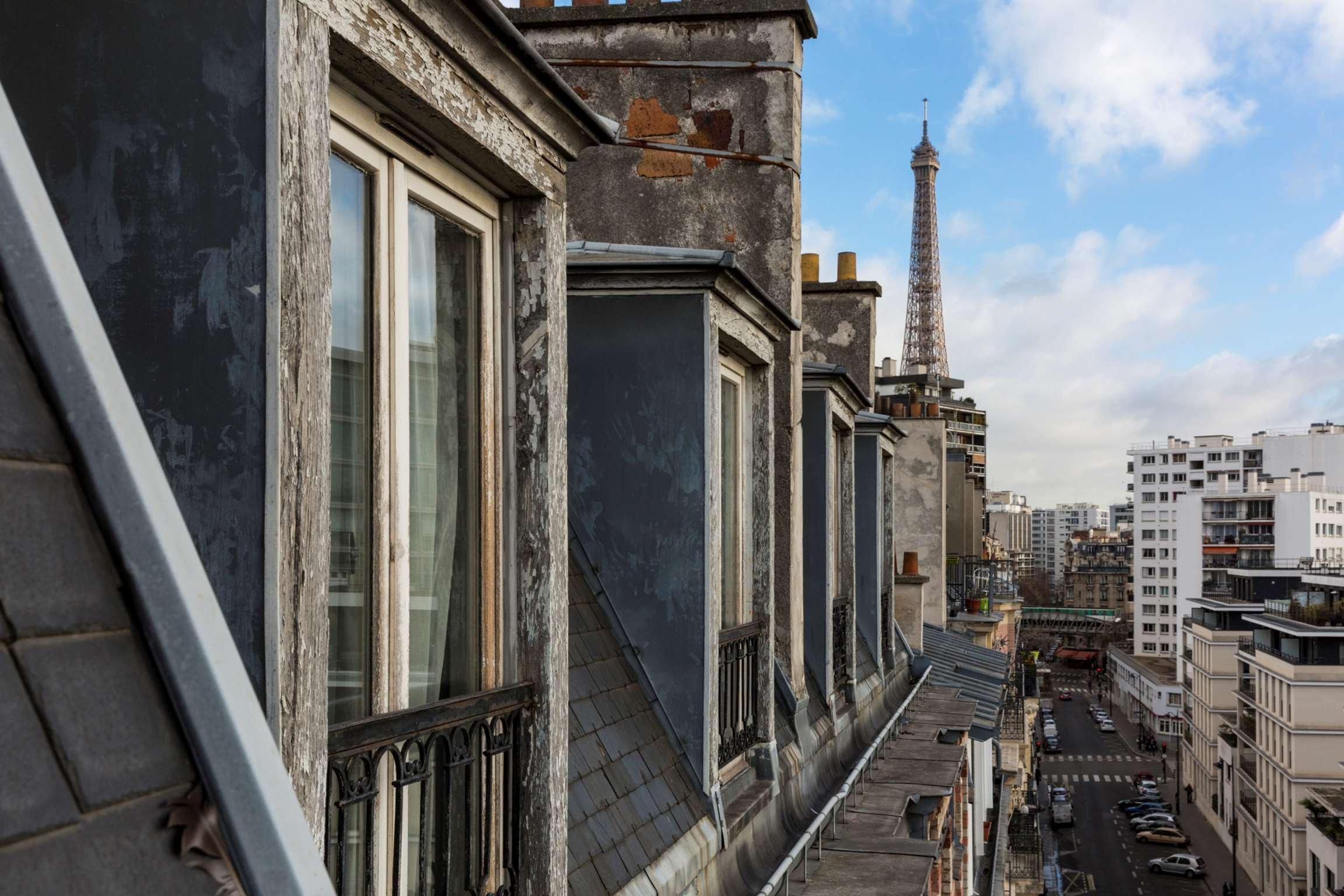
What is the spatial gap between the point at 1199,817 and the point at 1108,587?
8472 cm

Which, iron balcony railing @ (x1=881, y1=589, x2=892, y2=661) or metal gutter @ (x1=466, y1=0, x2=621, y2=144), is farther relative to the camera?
iron balcony railing @ (x1=881, y1=589, x2=892, y2=661)

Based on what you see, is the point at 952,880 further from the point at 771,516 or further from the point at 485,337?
the point at 485,337

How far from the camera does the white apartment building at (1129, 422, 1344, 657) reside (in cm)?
10800

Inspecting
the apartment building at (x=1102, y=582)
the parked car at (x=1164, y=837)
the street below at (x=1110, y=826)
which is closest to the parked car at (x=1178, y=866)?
the street below at (x=1110, y=826)

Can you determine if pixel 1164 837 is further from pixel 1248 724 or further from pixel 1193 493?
pixel 1193 493

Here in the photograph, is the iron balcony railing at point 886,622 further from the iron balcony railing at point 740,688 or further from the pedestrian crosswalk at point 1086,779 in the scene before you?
the pedestrian crosswalk at point 1086,779

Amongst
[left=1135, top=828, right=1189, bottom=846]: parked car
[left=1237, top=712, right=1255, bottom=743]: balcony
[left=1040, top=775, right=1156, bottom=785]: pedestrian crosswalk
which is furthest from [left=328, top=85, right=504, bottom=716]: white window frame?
[left=1040, top=775, right=1156, bottom=785]: pedestrian crosswalk

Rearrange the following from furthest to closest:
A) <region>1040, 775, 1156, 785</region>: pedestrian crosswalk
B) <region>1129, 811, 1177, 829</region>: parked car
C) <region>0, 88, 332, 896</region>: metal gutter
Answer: <region>1040, 775, 1156, 785</region>: pedestrian crosswalk, <region>1129, 811, 1177, 829</region>: parked car, <region>0, 88, 332, 896</region>: metal gutter

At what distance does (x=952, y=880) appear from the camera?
13391mm

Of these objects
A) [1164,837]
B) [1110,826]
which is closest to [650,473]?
[1164,837]

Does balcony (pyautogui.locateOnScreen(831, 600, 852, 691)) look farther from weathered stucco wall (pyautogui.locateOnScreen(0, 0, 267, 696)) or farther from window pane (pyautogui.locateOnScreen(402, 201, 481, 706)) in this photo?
weathered stucco wall (pyautogui.locateOnScreen(0, 0, 267, 696))

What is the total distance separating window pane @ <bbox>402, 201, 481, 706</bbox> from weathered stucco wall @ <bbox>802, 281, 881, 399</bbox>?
386 inches

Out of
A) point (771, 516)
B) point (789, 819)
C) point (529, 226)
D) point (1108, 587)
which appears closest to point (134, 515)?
point (529, 226)

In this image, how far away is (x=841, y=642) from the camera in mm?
9312
